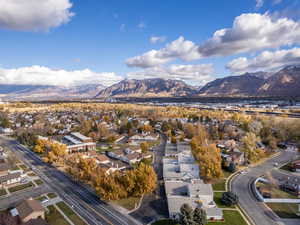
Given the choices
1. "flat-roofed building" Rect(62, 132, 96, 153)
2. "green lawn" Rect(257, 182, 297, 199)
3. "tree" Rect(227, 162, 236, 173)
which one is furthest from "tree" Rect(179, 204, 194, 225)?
"flat-roofed building" Rect(62, 132, 96, 153)

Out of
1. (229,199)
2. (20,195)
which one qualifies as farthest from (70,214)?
(229,199)

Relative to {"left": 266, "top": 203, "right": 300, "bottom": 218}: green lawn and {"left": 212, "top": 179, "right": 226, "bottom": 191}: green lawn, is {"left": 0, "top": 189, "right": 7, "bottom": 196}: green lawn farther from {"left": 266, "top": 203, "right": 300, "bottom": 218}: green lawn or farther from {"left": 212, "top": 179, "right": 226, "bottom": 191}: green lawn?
{"left": 266, "top": 203, "right": 300, "bottom": 218}: green lawn

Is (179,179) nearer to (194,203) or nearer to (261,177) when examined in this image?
(194,203)

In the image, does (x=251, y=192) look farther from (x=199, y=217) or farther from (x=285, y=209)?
(x=199, y=217)

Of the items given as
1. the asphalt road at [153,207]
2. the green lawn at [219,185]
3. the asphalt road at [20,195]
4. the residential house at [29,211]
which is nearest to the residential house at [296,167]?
the green lawn at [219,185]

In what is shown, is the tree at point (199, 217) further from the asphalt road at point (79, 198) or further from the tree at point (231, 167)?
the tree at point (231, 167)

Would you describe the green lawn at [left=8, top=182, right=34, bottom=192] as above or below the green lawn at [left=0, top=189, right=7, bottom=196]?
above

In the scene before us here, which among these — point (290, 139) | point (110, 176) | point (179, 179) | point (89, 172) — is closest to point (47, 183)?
point (89, 172)
